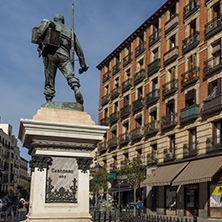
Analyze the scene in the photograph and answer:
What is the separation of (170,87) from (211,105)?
7.31 meters

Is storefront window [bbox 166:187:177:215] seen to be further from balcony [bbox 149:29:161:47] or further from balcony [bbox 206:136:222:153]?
balcony [bbox 149:29:161:47]

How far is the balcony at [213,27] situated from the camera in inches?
1228

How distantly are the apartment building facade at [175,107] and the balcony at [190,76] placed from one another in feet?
0.30

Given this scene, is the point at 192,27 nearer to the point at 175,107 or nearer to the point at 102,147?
the point at 175,107

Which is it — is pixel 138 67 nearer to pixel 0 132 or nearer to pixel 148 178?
pixel 148 178

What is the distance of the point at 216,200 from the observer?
29.6 meters

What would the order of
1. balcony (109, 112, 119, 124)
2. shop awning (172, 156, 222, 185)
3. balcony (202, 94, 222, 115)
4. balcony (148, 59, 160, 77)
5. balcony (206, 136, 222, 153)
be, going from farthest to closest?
balcony (109, 112, 119, 124) < balcony (148, 59, 160, 77) < balcony (202, 94, 222, 115) < balcony (206, 136, 222, 153) < shop awning (172, 156, 222, 185)

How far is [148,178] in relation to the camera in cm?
3803

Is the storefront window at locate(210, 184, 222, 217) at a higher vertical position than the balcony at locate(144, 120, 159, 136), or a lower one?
lower

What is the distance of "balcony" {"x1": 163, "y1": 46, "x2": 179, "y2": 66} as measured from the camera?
36969mm

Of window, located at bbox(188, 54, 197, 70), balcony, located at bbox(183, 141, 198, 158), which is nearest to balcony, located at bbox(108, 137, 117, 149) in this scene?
balcony, located at bbox(183, 141, 198, 158)

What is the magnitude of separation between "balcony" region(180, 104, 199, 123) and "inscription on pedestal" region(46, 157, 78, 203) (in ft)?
82.7

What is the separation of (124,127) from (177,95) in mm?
12983

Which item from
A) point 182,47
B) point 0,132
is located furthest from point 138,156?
point 0,132
